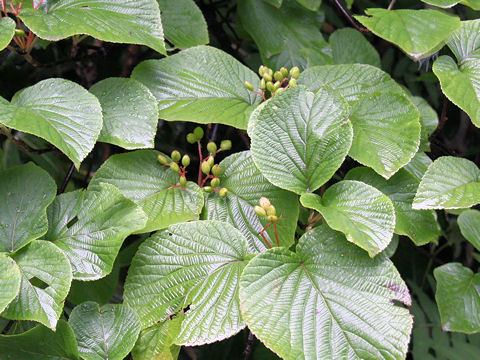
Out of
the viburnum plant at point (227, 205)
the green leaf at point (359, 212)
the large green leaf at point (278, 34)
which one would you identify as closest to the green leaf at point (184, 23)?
the viburnum plant at point (227, 205)

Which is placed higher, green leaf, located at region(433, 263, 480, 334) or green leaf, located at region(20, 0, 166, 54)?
green leaf, located at region(20, 0, 166, 54)

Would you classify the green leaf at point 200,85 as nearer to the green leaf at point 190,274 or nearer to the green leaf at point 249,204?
the green leaf at point 249,204

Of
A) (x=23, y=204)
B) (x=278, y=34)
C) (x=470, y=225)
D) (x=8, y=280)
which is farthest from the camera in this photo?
(x=278, y=34)

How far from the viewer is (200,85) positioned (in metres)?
1.02

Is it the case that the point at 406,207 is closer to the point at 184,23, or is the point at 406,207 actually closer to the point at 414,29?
the point at 414,29

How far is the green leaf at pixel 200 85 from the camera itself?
97 cm

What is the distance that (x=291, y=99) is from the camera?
2.86 ft

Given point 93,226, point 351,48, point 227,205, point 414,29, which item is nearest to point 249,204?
point 227,205

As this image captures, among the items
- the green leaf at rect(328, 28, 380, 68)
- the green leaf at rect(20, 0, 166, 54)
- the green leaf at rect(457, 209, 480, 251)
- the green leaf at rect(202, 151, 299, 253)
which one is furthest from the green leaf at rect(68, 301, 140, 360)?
the green leaf at rect(328, 28, 380, 68)

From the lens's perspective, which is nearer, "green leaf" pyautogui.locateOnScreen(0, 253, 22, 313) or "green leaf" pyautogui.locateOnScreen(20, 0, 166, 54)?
"green leaf" pyautogui.locateOnScreen(0, 253, 22, 313)

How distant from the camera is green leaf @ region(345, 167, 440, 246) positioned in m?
0.88

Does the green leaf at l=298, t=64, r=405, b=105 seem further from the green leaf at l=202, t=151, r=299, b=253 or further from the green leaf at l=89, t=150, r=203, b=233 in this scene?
the green leaf at l=89, t=150, r=203, b=233

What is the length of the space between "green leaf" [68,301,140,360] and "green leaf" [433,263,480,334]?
23.2 inches

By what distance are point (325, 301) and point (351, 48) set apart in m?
0.79
